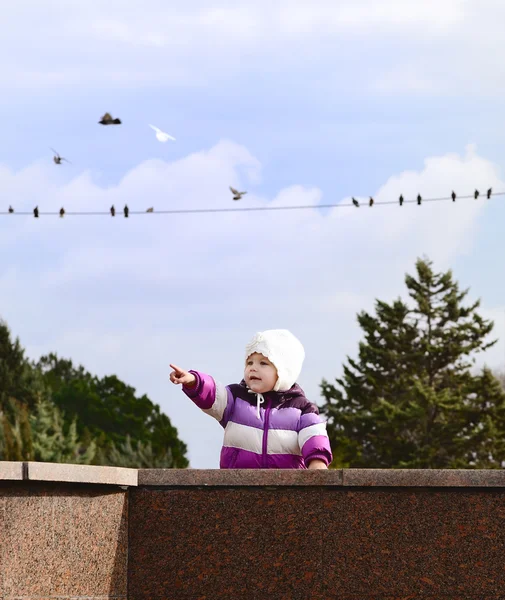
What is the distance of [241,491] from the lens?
5.89 metres

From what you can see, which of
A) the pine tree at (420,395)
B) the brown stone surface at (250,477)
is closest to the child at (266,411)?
the brown stone surface at (250,477)

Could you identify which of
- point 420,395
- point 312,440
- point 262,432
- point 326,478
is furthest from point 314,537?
point 420,395

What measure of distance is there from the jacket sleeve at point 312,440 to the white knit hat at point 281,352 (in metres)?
0.28

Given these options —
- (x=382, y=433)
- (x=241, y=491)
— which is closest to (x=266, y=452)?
(x=241, y=491)

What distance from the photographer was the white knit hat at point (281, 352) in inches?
257

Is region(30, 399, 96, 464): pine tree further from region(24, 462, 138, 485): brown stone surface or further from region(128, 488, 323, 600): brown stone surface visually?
region(24, 462, 138, 485): brown stone surface

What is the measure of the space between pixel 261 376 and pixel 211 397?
0.33 metres

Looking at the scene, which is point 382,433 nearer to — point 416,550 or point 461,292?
point 461,292

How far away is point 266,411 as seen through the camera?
646 centimetres

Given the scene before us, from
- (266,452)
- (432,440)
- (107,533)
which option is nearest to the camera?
(107,533)

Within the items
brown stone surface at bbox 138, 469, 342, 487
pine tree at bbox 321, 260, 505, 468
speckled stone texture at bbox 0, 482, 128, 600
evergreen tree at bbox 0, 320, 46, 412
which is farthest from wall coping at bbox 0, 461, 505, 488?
evergreen tree at bbox 0, 320, 46, 412

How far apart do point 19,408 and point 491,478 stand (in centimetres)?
4939

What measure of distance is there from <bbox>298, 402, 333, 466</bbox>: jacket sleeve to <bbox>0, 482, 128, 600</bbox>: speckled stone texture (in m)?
1.08

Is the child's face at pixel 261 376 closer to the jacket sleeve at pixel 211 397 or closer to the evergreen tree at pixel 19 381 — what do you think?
the jacket sleeve at pixel 211 397
